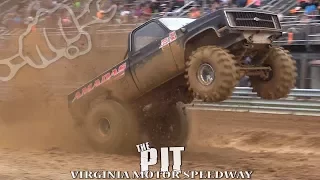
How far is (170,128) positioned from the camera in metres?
8.38

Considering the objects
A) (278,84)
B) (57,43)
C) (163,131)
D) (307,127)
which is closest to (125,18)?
(57,43)

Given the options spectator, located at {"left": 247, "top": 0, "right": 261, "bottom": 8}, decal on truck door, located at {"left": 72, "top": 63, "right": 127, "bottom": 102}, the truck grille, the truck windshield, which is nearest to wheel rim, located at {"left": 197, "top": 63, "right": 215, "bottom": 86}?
the truck grille

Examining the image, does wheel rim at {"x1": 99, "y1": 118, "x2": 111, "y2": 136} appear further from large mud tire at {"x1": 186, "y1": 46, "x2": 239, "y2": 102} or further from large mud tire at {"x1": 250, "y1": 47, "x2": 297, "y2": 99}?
large mud tire at {"x1": 250, "y1": 47, "x2": 297, "y2": 99}

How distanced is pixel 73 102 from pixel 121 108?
1.16 m

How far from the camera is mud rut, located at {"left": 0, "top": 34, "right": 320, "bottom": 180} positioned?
23.2 ft

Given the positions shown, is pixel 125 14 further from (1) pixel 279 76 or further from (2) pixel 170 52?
(1) pixel 279 76

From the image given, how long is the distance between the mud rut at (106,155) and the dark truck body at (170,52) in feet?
3.16

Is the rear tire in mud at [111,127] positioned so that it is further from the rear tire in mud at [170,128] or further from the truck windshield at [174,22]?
the truck windshield at [174,22]

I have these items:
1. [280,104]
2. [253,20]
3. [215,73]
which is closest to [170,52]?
[215,73]

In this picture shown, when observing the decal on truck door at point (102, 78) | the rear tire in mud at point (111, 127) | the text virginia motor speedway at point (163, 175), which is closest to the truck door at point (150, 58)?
the decal on truck door at point (102, 78)

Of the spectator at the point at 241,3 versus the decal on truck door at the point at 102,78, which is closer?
the decal on truck door at the point at 102,78

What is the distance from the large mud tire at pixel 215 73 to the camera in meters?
6.27

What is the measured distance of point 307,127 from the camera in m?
10.7

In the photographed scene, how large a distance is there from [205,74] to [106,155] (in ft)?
7.68
